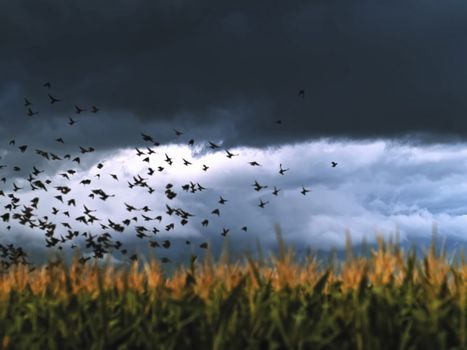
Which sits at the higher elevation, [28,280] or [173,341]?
[28,280]

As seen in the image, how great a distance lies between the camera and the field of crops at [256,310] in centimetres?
730

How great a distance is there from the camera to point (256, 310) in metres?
7.60

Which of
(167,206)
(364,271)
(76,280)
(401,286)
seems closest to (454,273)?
(401,286)

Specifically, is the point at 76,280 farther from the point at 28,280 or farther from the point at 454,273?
the point at 454,273

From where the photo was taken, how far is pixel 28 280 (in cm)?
1076

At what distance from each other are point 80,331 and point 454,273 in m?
4.49

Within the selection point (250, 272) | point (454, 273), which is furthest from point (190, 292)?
point (454, 273)

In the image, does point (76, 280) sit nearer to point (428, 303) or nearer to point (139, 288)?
point (139, 288)

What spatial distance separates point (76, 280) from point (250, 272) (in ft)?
8.09

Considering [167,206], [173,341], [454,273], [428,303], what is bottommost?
[173,341]

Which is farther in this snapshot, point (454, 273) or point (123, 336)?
point (454, 273)

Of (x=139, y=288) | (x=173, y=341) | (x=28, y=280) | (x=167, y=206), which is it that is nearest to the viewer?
(x=173, y=341)

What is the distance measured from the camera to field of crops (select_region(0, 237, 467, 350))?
23.9ft

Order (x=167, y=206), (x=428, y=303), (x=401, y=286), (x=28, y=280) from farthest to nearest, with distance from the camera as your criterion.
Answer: (x=167, y=206)
(x=28, y=280)
(x=401, y=286)
(x=428, y=303)
